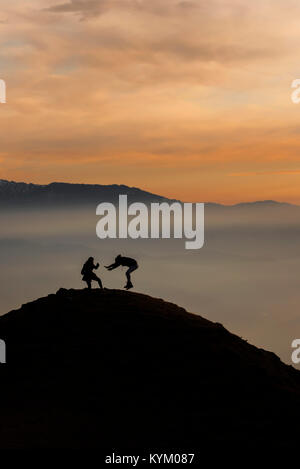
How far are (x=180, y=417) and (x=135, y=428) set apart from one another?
1963mm

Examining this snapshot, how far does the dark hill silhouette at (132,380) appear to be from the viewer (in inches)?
858

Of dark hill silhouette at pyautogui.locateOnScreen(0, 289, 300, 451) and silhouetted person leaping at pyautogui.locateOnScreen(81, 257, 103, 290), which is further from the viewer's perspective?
silhouetted person leaping at pyautogui.locateOnScreen(81, 257, 103, 290)

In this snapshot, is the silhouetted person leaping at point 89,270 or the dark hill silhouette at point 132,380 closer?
the dark hill silhouette at point 132,380

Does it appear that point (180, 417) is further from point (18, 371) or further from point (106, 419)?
point (18, 371)

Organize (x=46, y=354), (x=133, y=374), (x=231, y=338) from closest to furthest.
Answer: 1. (x=133, y=374)
2. (x=46, y=354)
3. (x=231, y=338)

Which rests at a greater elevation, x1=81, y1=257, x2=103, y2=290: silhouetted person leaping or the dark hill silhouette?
x1=81, y1=257, x2=103, y2=290: silhouetted person leaping

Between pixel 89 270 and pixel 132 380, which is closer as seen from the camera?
pixel 132 380

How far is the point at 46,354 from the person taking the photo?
27.5 metres

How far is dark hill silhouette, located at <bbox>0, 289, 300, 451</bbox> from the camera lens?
21.8 metres

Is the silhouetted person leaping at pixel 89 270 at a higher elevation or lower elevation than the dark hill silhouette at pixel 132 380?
higher

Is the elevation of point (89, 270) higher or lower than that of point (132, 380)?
higher

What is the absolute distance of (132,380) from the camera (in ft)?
82.5
